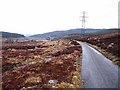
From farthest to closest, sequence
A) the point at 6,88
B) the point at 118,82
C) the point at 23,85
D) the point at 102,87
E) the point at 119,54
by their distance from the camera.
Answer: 1. the point at 119,54
2. the point at 6,88
3. the point at 23,85
4. the point at 118,82
5. the point at 102,87

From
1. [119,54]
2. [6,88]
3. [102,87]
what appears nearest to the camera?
[102,87]

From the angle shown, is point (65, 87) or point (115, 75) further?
point (115, 75)

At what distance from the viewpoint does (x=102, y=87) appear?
23.7 meters

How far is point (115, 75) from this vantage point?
2886 cm

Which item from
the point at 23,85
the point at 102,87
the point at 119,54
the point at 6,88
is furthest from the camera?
the point at 119,54

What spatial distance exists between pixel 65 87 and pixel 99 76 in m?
5.71

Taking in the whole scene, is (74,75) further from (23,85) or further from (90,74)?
(23,85)

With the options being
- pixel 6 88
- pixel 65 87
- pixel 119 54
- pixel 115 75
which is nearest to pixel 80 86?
pixel 65 87

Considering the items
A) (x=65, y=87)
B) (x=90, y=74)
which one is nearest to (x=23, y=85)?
(x=65, y=87)

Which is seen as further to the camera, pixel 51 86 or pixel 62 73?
pixel 62 73

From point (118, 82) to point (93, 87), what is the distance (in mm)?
3117

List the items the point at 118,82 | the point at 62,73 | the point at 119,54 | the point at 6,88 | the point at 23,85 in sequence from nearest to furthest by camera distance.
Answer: the point at 118,82 < the point at 23,85 < the point at 6,88 < the point at 62,73 < the point at 119,54

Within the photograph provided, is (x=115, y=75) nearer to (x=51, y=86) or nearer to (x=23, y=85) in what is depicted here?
(x=51, y=86)

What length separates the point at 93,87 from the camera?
23891 millimetres
